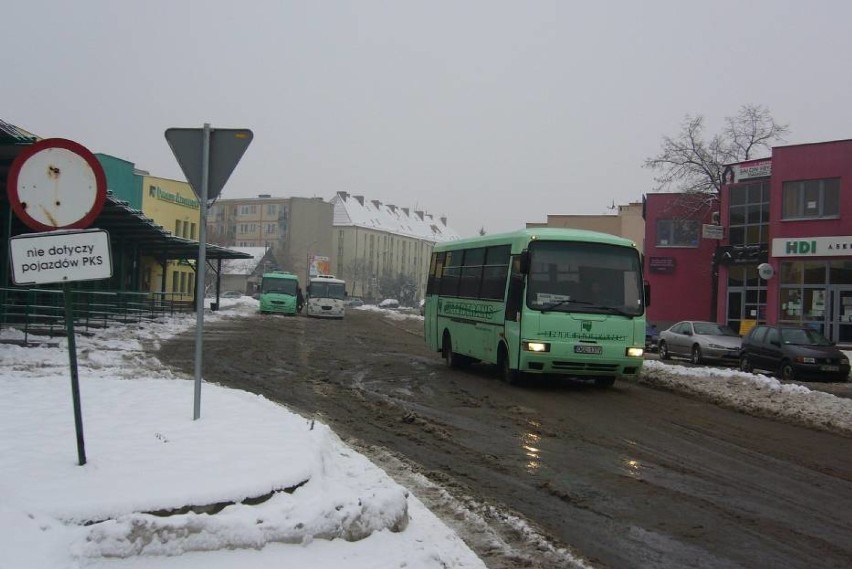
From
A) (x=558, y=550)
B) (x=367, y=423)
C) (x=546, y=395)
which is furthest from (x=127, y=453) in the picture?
(x=546, y=395)

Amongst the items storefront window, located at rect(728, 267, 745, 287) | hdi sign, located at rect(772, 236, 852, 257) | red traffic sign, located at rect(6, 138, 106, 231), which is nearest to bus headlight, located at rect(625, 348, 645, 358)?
red traffic sign, located at rect(6, 138, 106, 231)

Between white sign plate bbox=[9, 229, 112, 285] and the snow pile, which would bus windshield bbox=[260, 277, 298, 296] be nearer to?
the snow pile

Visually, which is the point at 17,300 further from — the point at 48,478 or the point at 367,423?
the point at 48,478

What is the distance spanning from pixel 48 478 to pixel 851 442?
32.3 feet

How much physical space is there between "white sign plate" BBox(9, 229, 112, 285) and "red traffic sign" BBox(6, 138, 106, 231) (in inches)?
5.3

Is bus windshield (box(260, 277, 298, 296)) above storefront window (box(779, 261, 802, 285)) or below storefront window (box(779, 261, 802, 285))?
below

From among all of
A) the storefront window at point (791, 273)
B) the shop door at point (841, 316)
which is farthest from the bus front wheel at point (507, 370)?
the storefront window at point (791, 273)

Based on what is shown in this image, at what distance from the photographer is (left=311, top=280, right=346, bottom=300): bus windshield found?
168ft

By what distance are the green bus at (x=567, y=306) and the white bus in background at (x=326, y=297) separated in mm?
35623

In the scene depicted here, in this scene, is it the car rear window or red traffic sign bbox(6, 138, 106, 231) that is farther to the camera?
the car rear window

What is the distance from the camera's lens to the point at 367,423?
10883 mm

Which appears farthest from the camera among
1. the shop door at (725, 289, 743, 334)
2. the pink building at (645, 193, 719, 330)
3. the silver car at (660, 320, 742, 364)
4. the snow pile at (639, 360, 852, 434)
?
the pink building at (645, 193, 719, 330)

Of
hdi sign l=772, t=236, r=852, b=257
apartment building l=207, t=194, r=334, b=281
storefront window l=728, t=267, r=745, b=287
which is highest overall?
apartment building l=207, t=194, r=334, b=281

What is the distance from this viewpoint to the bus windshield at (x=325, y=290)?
5131 cm
